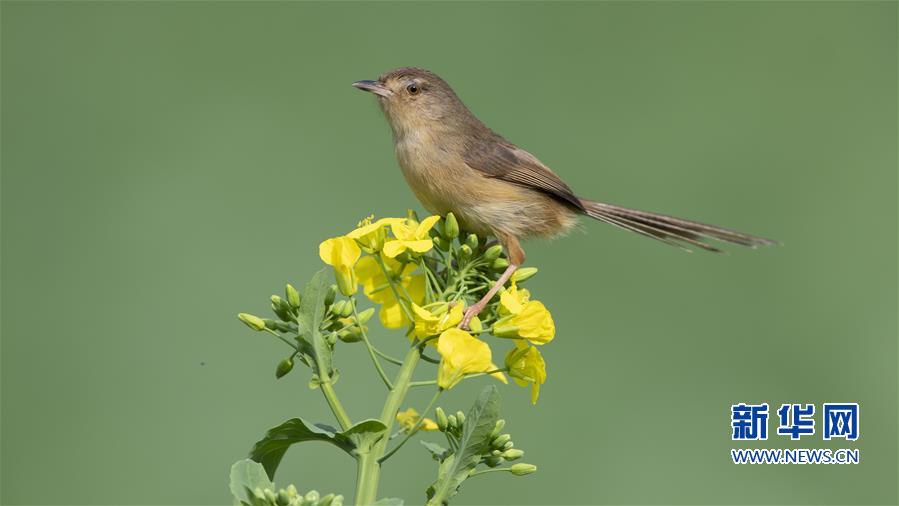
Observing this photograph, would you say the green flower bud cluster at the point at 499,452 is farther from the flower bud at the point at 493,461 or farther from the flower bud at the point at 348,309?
the flower bud at the point at 348,309

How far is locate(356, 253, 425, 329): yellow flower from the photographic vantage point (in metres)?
2.05

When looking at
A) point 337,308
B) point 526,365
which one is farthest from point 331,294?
point 526,365

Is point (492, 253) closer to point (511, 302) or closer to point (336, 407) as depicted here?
point (511, 302)

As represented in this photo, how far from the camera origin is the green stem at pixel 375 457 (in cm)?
152

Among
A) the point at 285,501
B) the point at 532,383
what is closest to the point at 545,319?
the point at 532,383

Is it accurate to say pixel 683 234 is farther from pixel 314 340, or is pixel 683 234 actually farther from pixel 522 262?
pixel 314 340

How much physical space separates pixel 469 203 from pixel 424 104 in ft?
1.71

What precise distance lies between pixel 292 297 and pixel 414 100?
75.6 inches

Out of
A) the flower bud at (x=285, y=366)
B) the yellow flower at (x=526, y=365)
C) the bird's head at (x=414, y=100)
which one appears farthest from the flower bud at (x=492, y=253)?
the bird's head at (x=414, y=100)

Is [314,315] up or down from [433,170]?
down

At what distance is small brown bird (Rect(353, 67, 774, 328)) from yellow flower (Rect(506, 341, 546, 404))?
1.13 m

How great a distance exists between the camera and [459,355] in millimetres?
1705

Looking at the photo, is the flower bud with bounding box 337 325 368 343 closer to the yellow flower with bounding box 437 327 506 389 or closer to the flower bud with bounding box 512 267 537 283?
the yellow flower with bounding box 437 327 506 389

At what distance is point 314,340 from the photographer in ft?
5.54
